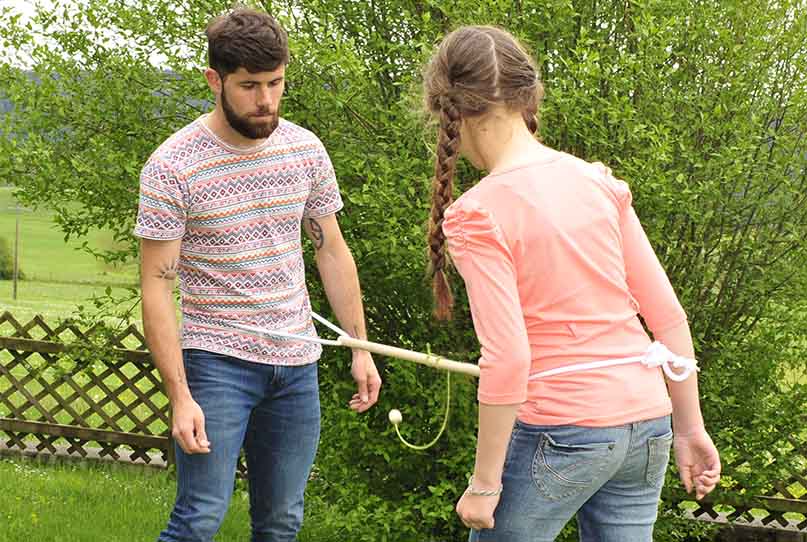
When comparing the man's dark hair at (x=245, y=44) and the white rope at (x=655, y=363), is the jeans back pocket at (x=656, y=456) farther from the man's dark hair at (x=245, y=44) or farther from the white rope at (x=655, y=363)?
the man's dark hair at (x=245, y=44)

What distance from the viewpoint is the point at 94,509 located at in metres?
5.95


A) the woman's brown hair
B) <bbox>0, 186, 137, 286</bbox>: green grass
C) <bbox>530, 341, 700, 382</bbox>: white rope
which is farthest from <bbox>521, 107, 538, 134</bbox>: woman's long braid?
<bbox>0, 186, 137, 286</bbox>: green grass

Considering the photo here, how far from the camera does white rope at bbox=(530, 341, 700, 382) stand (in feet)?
7.23

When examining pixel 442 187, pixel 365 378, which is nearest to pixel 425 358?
pixel 442 187

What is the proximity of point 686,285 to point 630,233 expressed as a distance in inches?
118

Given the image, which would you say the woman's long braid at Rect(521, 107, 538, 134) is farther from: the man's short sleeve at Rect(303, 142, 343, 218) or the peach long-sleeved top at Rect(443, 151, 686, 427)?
the man's short sleeve at Rect(303, 142, 343, 218)

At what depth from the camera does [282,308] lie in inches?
Result: 122

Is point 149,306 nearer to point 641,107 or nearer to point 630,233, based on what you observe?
point 630,233

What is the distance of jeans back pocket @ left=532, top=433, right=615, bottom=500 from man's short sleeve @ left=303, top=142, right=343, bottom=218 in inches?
50.9

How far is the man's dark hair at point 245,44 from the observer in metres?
2.94

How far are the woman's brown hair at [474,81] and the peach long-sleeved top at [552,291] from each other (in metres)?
0.13

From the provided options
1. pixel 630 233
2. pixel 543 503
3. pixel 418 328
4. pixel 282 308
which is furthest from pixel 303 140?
pixel 418 328

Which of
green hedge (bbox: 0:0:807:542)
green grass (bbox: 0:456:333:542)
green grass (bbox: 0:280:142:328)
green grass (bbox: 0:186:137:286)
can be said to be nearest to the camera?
green hedge (bbox: 0:0:807:542)

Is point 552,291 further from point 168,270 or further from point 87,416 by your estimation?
point 87,416
